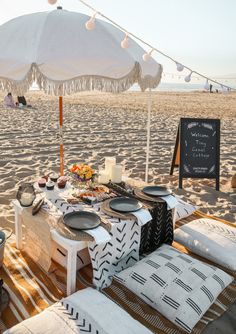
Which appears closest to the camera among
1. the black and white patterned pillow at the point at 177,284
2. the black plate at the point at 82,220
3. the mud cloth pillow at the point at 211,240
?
the black and white patterned pillow at the point at 177,284

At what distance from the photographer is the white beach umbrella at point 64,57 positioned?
3.01m

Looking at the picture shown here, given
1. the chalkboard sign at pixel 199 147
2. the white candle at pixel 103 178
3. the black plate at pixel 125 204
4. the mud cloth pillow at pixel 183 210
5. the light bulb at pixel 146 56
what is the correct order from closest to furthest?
the black plate at pixel 125 204 → the light bulb at pixel 146 56 → the white candle at pixel 103 178 → the mud cloth pillow at pixel 183 210 → the chalkboard sign at pixel 199 147

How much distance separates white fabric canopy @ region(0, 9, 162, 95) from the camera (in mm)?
3010

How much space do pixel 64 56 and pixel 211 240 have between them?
8.71 ft

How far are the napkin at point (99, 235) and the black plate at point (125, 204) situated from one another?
38 cm

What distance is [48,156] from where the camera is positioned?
7.72 m

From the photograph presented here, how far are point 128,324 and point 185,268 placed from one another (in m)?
0.88

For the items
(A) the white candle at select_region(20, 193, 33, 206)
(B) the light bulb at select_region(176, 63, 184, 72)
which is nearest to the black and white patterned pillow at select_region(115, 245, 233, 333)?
(A) the white candle at select_region(20, 193, 33, 206)

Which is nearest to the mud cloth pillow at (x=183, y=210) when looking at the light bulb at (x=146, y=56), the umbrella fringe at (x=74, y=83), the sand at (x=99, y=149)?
the sand at (x=99, y=149)

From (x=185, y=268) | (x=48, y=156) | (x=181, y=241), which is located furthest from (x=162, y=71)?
(x=48, y=156)

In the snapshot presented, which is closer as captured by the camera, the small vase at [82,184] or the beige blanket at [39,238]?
the beige blanket at [39,238]

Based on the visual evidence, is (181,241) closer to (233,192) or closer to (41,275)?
(41,275)

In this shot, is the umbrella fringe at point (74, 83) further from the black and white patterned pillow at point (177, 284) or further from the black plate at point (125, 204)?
the black and white patterned pillow at point (177, 284)

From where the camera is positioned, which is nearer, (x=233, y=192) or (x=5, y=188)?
(x=5, y=188)
